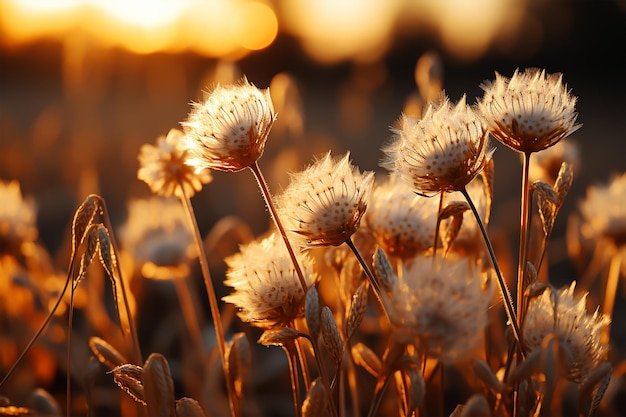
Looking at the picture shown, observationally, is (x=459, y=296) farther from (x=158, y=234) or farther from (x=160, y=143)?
(x=158, y=234)

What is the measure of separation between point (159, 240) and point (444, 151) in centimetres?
115

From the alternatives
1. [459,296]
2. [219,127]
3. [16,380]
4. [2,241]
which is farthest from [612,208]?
[16,380]

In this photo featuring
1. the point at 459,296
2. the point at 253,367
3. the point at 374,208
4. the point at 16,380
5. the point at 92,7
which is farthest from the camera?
the point at 92,7

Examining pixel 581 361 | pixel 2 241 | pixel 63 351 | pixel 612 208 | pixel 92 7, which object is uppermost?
pixel 92 7

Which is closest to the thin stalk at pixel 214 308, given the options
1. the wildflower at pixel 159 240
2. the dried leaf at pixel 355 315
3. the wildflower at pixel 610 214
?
the dried leaf at pixel 355 315

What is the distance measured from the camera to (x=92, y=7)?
4.07m

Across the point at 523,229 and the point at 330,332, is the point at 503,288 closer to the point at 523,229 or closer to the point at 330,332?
the point at 523,229

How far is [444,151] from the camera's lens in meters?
0.97

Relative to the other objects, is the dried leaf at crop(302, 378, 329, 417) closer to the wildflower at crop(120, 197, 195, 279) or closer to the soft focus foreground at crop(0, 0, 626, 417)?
the soft focus foreground at crop(0, 0, 626, 417)

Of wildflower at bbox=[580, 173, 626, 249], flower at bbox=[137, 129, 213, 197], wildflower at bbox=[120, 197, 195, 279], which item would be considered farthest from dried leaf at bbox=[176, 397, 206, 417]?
wildflower at bbox=[580, 173, 626, 249]

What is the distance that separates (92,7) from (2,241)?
2.76m

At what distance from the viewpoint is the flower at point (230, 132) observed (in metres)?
1.02

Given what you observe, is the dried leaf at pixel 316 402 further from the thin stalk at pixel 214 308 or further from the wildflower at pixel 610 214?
the wildflower at pixel 610 214

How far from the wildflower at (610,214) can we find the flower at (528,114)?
28.3 inches
